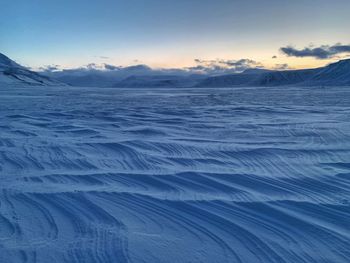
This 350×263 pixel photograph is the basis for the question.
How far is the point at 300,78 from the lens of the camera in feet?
250

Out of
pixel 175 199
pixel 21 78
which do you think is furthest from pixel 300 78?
pixel 175 199

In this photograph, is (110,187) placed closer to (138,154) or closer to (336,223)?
(138,154)

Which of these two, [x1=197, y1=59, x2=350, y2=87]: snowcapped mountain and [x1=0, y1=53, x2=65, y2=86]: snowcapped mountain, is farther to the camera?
[x1=0, y1=53, x2=65, y2=86]: snowcapped mountain

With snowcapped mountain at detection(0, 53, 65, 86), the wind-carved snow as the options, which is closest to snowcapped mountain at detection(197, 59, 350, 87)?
snowcapped mountain at detection(0, 53, 65, 86)

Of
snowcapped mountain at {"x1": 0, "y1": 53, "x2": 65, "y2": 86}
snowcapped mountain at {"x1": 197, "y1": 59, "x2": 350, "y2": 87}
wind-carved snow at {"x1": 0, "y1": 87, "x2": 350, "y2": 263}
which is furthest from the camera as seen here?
snowcapped mountain at {"x1": 0, "y1": 53, "x2": 65, "y2": 86}

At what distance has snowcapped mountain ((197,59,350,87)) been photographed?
50.1 meters

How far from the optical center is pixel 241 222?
249 cm

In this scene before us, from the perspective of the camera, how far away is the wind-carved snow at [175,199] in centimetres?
210

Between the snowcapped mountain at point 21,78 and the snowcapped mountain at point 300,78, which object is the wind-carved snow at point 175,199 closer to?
the snowcapped mountain at point 300,78

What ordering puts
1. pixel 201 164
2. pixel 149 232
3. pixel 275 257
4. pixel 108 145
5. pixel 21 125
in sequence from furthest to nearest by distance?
1. pixel 21 125
2. pixel 108 145
3. pixel 201 164
4. pixel 149 232
5. pixel 275 257

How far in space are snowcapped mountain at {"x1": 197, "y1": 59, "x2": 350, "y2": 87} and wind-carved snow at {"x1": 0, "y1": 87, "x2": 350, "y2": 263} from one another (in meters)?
43.5

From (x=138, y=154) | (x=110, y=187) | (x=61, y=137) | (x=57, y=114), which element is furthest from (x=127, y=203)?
(x=57, y=114)

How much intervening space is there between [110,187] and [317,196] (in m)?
2.19

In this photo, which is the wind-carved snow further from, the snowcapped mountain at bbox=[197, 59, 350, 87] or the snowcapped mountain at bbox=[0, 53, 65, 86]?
the snowcapped mountain at bbox=[0, 53, 65, 86]
